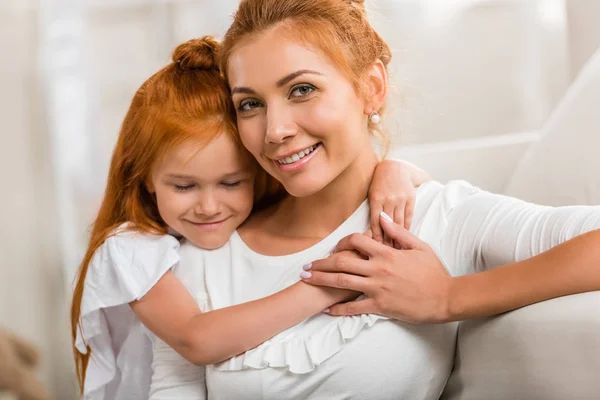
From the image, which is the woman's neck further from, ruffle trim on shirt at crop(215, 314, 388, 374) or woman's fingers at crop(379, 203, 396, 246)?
ruffle trim on shirt at crop(215, 314, 388, 374)

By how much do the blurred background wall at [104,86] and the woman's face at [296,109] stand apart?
153 centimetres

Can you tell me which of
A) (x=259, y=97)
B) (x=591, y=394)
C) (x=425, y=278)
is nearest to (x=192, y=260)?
(x=259, y=97)

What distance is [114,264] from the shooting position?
1489 millimetres

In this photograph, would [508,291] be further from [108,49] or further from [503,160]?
[108,49]

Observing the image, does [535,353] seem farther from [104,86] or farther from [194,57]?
[104,86]

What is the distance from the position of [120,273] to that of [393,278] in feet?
1.67

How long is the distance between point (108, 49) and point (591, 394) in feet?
7.74

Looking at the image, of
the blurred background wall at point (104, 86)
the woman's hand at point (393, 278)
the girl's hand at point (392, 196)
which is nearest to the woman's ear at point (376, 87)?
the girl's hand at point (392, 196)

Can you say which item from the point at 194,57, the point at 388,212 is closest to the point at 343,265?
the point at 388,212

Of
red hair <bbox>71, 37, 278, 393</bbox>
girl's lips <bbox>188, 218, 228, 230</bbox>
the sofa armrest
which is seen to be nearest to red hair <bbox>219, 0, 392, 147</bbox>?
red hair <bbox>71, 37, 278, 393</bbox>

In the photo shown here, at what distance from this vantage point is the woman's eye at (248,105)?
143 centimetres

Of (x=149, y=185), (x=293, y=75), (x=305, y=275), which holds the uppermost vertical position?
(x=293, y=75)

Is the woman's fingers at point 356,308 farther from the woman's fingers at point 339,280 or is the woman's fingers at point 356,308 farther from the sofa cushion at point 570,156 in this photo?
the sofa cushion at point 570,156

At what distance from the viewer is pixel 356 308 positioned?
134cm
